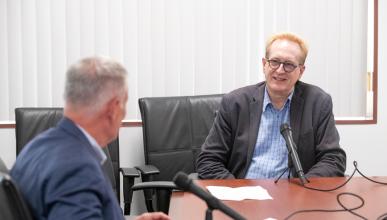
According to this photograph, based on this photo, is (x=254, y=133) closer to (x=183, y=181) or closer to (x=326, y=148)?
(x=326, y=148)

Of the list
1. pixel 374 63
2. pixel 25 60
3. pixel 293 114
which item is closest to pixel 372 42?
pixel 374 63

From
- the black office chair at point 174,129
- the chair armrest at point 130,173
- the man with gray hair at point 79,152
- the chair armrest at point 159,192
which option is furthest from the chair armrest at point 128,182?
the man with gray hair at point 79,152

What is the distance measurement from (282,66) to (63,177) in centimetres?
161

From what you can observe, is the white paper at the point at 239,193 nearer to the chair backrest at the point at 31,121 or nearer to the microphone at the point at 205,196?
the microphone at the point at 205,196

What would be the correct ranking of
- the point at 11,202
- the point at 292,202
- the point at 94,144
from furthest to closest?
the point at 292,202 → the point at 94,144 → the point at 11,202

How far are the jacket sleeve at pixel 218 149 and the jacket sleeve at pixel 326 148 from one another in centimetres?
44

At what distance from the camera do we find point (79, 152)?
112cm

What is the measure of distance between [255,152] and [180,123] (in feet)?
2.42

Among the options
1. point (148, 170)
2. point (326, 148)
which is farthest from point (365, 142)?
point (148, 170)

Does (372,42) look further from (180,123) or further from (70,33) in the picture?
(70,33)

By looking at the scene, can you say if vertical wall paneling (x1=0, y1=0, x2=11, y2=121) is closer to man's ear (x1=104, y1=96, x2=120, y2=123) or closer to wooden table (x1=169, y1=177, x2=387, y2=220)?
wooden table (x1=169, y1=177, x2=387, y2=220)

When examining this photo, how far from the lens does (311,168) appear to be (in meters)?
2.40

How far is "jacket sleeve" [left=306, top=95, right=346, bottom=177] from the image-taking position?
2.32 m

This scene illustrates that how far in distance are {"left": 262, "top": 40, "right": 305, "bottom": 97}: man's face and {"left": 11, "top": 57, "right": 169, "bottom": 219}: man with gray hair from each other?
53.0 inches
